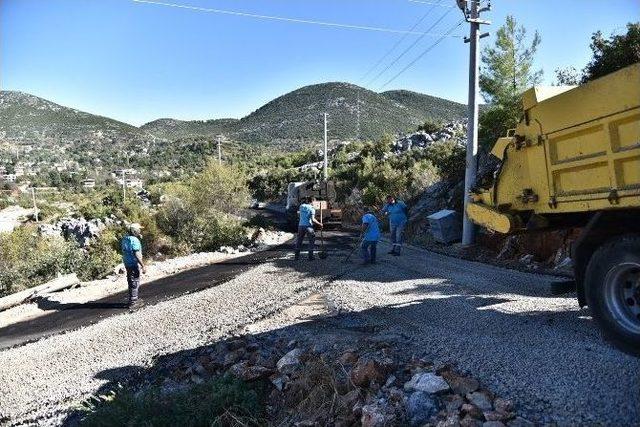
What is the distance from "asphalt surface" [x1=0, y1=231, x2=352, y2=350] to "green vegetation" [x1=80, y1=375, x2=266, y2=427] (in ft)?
16.9

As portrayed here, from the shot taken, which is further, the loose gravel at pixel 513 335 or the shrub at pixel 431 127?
the shrub at pixel 431 127

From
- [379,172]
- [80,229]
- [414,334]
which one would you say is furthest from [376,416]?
[80,229]

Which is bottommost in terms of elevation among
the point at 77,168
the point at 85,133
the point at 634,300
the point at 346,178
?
the point at 634,300

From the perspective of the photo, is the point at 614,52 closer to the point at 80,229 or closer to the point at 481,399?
the point at 481,399

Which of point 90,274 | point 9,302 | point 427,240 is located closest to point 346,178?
point 427,240

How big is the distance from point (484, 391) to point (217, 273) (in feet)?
33.2

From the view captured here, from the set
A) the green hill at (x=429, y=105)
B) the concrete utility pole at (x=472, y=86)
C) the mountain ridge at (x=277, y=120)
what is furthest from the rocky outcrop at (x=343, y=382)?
the green hill at (x=429, y=105)

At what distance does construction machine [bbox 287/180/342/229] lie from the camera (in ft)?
73.1

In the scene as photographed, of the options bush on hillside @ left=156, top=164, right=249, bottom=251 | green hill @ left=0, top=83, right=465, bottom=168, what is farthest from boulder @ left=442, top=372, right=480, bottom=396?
green hill @ left=0, top=83, right=465, bottom=168

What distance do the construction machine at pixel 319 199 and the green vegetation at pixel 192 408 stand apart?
16.6 metres

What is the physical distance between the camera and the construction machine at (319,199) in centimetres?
2228

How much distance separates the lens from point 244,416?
505 centimetres

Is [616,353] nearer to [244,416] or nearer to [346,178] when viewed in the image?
[244,416]

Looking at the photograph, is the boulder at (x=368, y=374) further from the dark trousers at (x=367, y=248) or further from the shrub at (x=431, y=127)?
the shrub at (x=431, y=127)
